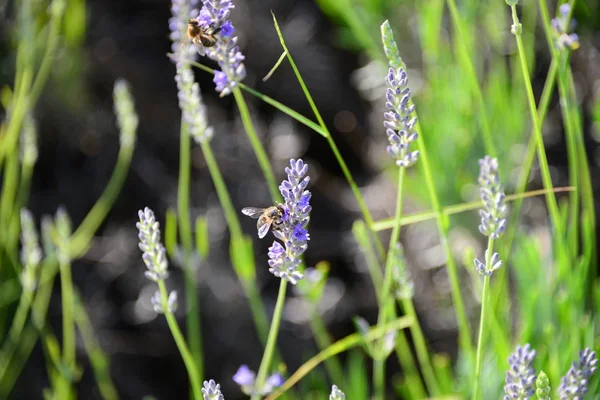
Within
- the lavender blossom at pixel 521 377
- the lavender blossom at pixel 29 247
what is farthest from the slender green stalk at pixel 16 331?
the lavender blossom at pixel 521 377

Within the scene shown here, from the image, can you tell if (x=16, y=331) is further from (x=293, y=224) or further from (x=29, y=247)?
(x=293, y=224)

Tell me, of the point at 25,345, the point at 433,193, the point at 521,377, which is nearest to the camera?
the point at 521,377

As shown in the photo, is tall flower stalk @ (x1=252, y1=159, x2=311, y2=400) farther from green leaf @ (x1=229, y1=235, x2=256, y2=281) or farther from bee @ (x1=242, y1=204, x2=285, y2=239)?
green leaf @ (x1=229, y1=235, x2=256, y2=281)

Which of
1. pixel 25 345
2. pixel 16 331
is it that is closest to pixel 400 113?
pixel 16 331

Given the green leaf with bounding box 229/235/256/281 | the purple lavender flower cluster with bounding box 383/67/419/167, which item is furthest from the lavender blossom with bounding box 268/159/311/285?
the green leaf with bounding box 229/235/256/281

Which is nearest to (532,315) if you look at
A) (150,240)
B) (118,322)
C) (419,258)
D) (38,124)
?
(150,240)

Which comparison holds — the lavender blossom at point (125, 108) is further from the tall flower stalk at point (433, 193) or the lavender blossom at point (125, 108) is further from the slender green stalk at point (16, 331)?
the tall flower stalk at point (433, 193)
